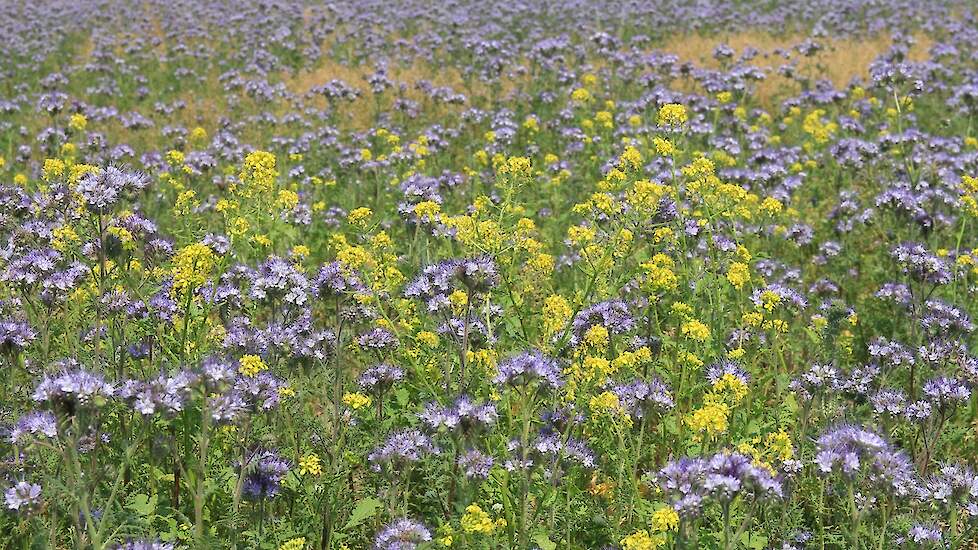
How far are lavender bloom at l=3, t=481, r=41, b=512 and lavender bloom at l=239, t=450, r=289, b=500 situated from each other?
32.9 inches

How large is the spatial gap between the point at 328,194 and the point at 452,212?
177cm

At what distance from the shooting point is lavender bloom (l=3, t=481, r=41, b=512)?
3.41 meters

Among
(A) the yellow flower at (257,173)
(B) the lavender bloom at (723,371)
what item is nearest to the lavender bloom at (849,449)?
(B) the lavender bloom at (723,371)

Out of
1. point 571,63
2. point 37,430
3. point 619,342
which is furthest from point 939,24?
point 37,430

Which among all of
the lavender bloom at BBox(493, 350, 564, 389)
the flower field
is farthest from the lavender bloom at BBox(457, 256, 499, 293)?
the lavender bloom at BBox(493, 350, 564, 389)

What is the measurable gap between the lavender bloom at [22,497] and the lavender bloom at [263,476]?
2.74 feet

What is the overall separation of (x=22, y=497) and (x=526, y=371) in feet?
7.20

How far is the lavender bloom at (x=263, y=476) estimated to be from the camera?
3.79m

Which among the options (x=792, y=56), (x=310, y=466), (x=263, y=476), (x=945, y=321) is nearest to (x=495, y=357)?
(x=310, y=466)

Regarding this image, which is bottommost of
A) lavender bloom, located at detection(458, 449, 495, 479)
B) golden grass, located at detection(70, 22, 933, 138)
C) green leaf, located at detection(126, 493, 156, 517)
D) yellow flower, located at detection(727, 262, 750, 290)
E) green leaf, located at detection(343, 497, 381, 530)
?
golden grass, located at detection(70, 22, 933, 138)

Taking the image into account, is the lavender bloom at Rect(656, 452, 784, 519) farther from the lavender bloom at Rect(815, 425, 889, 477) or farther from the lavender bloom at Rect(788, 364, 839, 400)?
the lavender bloom at Rect(788, 364, 839, 400)

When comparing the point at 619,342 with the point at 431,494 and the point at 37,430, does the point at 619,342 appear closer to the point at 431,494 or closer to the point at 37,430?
the point at 431,494

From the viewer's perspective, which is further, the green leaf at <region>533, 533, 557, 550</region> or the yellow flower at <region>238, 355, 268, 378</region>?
the green leaf at <region>533, 533, 557, 550</region>

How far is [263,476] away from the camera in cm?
381
